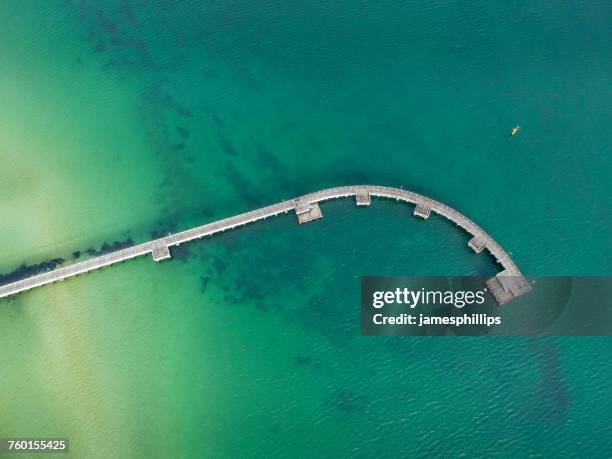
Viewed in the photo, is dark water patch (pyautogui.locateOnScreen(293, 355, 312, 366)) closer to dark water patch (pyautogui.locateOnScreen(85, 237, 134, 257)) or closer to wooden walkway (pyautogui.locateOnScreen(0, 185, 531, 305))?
wooden walkway (pyautogui.locateOnScreen(0, 185, 531, 305))

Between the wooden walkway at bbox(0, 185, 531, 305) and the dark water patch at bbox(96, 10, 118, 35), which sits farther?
the dark water patch at bbox(96, 10, 118, 35)

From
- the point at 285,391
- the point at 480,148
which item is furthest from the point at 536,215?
the point at 285,391

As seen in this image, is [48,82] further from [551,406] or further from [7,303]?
[551,406]

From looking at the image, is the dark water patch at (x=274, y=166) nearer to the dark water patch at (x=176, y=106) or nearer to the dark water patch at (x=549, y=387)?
the dark water patch at (x=176, y=106)

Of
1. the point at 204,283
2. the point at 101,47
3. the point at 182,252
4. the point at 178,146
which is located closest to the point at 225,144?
the point at 178,146

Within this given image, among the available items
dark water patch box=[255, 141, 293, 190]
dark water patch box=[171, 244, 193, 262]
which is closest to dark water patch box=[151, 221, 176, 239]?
dark water patch box=[171, 244, 193, 262]

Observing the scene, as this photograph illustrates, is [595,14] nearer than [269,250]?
No
